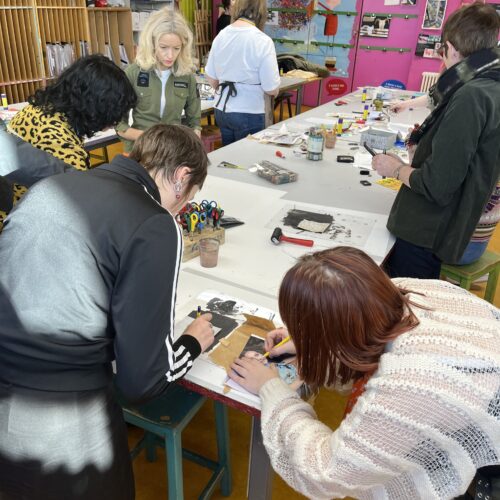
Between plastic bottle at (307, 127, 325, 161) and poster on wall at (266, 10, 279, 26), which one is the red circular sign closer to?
poster on wall at (266, 10, 279, 26)

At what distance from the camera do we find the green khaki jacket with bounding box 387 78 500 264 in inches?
64.9

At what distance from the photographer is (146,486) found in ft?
6.04

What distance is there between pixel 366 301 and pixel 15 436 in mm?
831

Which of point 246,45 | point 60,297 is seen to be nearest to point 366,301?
point 60,297

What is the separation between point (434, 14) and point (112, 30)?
4.12m

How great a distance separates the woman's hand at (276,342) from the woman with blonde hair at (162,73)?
6.02 ft

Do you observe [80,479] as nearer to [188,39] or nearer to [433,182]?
[433,182]

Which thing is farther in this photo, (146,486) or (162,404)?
(146,486)

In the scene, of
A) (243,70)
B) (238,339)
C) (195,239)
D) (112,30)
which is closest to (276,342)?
(238,339)


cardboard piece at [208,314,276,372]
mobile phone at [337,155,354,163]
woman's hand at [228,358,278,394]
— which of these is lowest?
cardboard piece at [208,314,276,372]

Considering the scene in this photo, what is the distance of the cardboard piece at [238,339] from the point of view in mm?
1276

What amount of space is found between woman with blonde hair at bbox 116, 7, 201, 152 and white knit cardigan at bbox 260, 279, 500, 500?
7.35ft

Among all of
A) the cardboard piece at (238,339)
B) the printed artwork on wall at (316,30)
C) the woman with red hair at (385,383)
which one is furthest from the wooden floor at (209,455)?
the printed artwork on wall at (316,30)

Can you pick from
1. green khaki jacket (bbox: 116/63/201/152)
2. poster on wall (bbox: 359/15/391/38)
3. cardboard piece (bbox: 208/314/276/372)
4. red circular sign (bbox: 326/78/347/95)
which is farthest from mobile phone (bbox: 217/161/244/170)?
red circular sign (bbox: 326/78/347/95)
